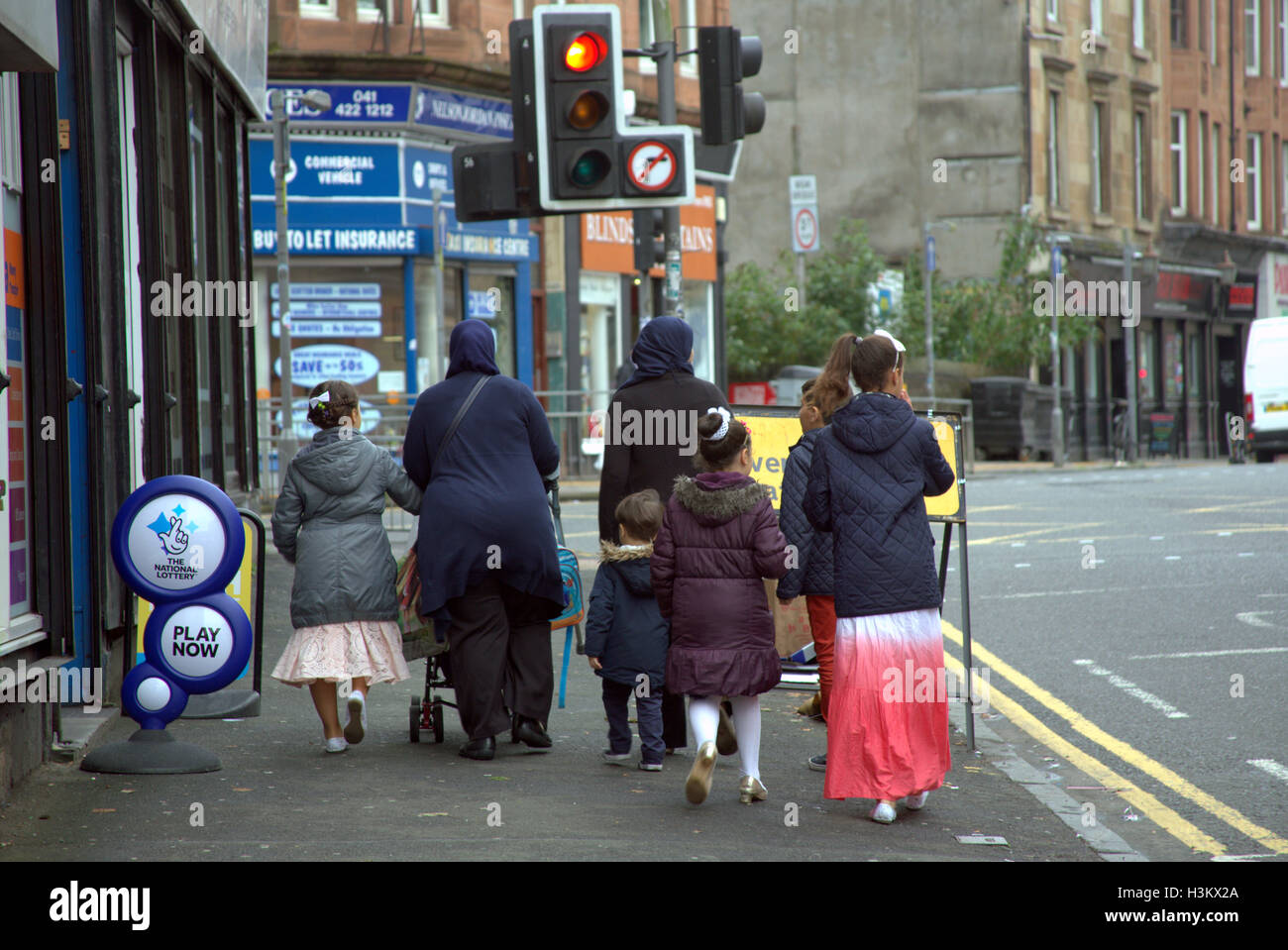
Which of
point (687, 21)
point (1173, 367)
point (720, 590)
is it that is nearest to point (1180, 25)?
point (1173, 367)

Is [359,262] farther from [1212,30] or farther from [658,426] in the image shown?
[1212,30]

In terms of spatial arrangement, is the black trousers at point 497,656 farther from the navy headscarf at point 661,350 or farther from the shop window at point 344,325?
the shop window at point 344,325

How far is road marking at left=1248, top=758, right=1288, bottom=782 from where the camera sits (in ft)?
25.5

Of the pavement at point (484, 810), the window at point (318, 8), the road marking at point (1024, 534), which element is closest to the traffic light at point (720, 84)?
the pavement at point (484, 810)

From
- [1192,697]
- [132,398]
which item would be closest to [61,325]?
[132,398]

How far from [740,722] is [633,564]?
810mm

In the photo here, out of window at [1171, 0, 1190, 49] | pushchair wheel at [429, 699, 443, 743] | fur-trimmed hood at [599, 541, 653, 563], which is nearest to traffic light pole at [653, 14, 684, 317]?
pushchair wheel at [429, 699, 443, 743]

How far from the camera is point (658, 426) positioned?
25.2ft

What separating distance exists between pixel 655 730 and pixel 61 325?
2.88 metres

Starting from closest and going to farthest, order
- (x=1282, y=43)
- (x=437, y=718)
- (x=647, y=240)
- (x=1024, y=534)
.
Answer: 1. (x=437, y=718)
2. (x=647, y=240)
3. (x=1024, y=534)
4. (x=1282, y=43)

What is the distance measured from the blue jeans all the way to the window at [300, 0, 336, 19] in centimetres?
2094

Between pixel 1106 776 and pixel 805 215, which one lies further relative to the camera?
pixel 805 215

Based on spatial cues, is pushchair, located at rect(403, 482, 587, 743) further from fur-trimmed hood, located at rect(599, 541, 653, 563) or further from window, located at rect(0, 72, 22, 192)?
window, located at rect(0, 72, 22, 192)

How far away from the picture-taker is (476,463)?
7.72 m
